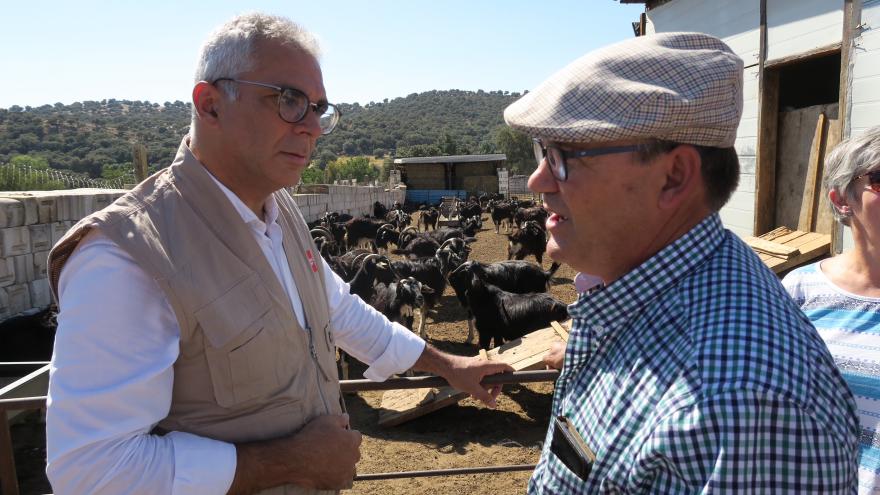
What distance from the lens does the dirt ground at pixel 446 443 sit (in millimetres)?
5965

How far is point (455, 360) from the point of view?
230cm

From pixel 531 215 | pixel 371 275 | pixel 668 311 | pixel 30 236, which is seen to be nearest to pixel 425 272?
pixel 371 275

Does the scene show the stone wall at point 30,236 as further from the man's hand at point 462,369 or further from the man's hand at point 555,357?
the man's hand at point 555,357

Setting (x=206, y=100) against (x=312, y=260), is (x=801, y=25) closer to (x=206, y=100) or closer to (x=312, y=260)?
(x=312, y=260)

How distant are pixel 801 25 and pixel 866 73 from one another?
1513 millimetres

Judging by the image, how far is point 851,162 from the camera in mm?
2127

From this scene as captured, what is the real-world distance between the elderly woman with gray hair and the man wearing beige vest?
1.71 metres

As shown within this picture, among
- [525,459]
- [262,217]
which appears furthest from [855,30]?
[262,217]

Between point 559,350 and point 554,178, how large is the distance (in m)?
1.15

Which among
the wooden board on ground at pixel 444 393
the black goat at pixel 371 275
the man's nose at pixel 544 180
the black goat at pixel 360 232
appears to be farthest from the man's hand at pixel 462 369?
the black goat at pixel 360 232

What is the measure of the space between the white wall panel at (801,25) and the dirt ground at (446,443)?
553 centimetres

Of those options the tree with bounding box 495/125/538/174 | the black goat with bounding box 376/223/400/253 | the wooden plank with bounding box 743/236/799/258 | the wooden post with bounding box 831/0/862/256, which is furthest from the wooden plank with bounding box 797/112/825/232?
the tree with bounding box 495/125/538/174

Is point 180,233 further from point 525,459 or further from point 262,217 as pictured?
point 525,459

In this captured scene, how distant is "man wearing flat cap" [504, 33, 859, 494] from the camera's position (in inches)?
35.4
